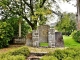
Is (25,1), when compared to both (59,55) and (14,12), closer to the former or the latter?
(14,12)

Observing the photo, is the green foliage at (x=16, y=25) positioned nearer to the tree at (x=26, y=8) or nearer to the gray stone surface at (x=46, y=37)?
the tree at (x=26, y=8)

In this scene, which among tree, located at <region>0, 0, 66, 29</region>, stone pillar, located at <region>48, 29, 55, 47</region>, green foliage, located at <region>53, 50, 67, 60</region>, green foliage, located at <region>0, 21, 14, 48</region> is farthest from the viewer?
tree, located at <region>0, 0, 66, 29</region>

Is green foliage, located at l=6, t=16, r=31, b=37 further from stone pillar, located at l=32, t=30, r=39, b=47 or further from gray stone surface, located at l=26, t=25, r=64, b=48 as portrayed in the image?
stone pillar, located at l=32, t=30, r=39, b=47

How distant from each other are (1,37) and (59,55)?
824 cm

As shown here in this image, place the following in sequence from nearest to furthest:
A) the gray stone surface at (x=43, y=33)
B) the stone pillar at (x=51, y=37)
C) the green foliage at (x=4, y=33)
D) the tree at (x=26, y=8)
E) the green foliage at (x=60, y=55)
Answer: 1. the green foliage at (x=60, y=55)
2. the stone pillar at (x=51, y=37)
3. the gray stone surface at (x=43, y=33)
4. the green foliage at (x=4, y=33)
5. the tree at (x=26, y=8)

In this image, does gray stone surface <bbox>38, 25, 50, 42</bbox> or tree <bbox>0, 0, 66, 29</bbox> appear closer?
gray stone surface <bbox>38, 25, 50, 42</bbox>

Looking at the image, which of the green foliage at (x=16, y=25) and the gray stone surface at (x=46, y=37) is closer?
the gray stone surface at (x=46, y=37)

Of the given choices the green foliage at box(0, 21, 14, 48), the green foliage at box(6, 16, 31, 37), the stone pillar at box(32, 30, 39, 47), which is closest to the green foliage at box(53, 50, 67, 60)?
the stone pillar at box(32, 30, 39, 47)

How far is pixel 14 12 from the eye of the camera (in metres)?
16.9

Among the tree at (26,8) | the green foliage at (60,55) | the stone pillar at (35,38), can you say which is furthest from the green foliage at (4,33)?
the green foliage at (60,55)

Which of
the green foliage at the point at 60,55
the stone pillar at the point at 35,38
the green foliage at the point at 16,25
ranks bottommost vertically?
the green foliage at the point at 60,55

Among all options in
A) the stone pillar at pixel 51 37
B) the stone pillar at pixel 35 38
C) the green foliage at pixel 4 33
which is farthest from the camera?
the green foliage at pixel 4 33

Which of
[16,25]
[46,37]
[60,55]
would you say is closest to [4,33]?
[16,25]

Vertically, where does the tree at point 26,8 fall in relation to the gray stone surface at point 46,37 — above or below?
above
